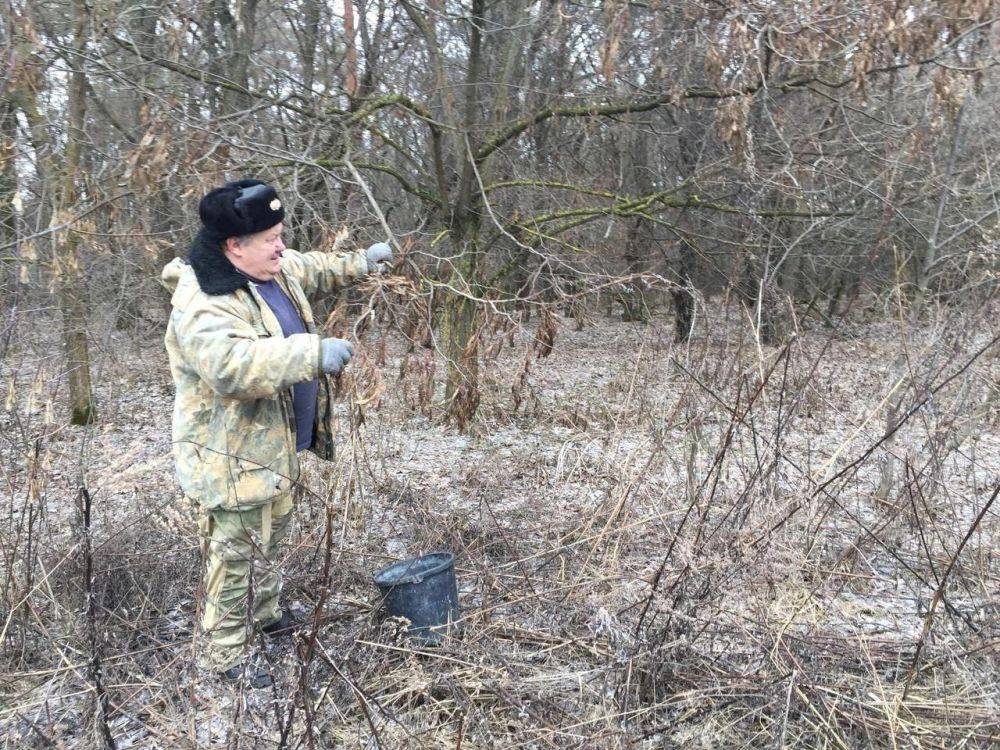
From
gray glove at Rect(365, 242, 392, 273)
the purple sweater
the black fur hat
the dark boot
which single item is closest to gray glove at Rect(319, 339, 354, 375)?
the purple sweater

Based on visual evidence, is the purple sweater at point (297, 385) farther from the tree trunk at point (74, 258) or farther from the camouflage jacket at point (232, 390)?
the tree trunk at point (74, 258)

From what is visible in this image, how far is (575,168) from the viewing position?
9461mm

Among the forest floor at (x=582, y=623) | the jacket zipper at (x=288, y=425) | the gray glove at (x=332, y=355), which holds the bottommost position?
the forest floor at (x=582, y=623)

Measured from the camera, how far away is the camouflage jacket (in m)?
2.55

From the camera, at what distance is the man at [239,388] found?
2564 millimetres

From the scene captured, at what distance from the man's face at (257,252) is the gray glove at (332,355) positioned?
1.62 ft

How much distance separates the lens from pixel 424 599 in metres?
3.01

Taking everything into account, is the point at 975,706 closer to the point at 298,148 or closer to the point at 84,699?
the point at 84,699

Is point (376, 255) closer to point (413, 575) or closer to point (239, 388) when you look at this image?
point (239, 388)

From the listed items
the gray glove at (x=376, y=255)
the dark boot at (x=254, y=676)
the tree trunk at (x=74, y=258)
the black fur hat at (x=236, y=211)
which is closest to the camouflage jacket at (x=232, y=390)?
the black fur hat at (x=236, y=211)

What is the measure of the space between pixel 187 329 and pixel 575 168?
24.5 feet

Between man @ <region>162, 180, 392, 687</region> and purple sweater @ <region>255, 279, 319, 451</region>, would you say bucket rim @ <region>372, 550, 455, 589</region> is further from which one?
purple sweater @ <region>255, 279, 319, 451</region>

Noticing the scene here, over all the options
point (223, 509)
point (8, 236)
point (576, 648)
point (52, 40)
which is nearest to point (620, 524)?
point (576, 648)

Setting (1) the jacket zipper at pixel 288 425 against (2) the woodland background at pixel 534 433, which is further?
(1) the jacket zipper at pixel 288 425
